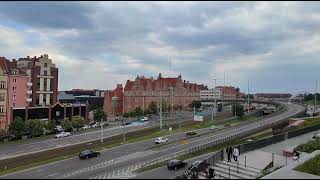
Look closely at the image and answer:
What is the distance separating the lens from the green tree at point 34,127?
303ft

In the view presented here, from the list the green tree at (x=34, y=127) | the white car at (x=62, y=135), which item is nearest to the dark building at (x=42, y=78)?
the green tree at (x=34, y=127)

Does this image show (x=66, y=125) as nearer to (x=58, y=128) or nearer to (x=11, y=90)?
(x=58, y=128)

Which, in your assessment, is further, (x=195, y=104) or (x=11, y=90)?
(x=195, y=104)

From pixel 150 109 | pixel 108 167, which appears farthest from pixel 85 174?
pixel 150 109

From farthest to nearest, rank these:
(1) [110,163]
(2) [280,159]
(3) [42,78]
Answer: (3) [42,78] < (1) [110,163] < (2) [280,159]

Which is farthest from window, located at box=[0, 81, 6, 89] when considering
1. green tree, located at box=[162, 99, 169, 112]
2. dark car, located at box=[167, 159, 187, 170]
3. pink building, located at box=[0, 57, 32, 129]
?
green tree, located at box=[162, 99, 169, 112]

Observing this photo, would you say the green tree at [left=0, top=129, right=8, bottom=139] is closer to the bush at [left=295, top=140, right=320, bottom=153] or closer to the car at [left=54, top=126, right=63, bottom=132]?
the car at [left=54, top=126, right=63, bottom=132]

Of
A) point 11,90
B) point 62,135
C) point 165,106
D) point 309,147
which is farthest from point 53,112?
point 309,147

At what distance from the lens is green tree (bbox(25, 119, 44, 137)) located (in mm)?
92375

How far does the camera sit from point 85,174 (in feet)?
155

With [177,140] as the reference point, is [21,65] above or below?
above

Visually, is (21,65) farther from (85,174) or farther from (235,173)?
(235,173)

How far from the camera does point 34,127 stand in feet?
305

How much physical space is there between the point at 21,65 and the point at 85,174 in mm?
77355
